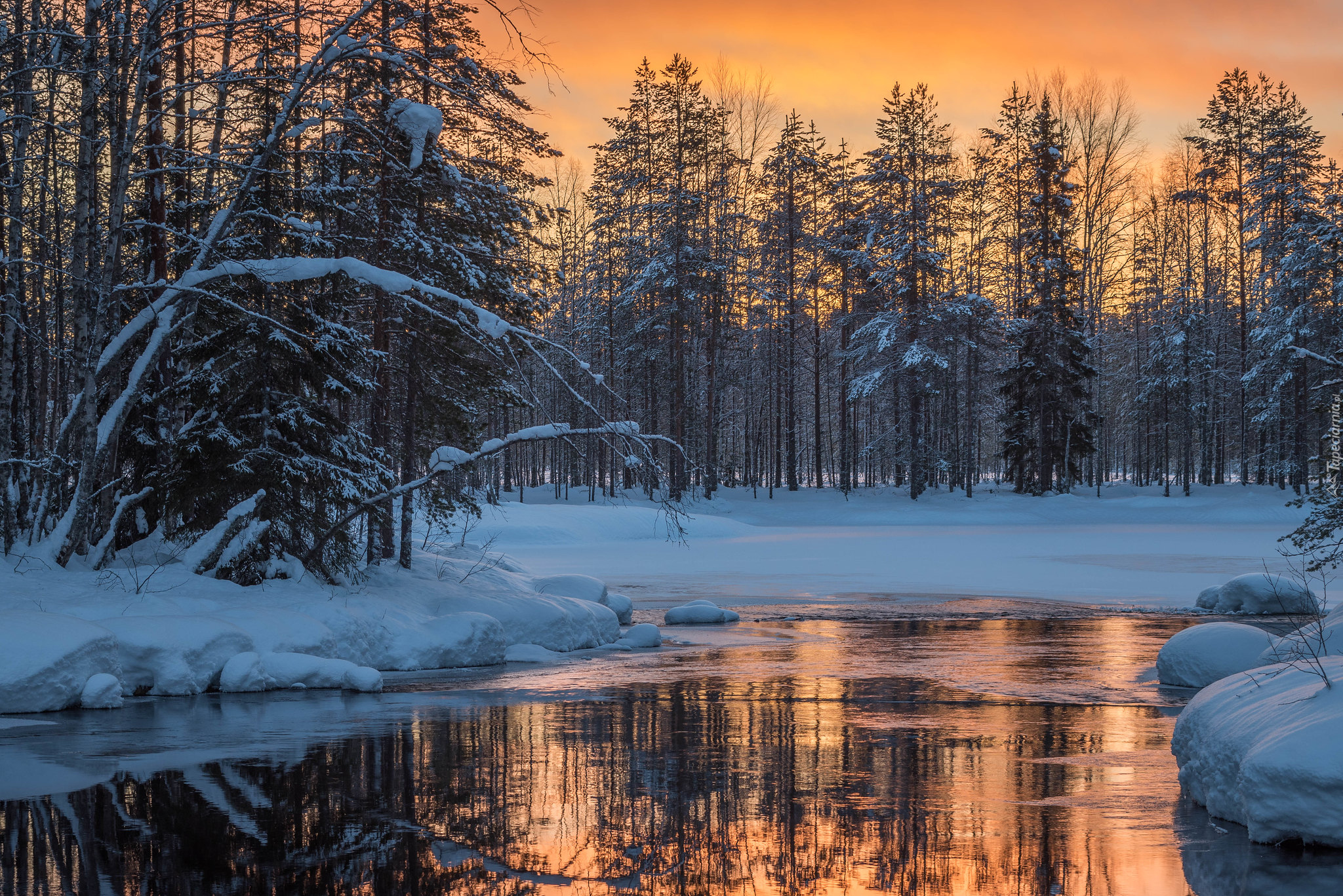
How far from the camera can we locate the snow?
16703 mm

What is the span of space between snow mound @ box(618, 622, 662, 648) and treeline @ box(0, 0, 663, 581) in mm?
2614

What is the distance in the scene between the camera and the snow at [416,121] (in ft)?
54.8

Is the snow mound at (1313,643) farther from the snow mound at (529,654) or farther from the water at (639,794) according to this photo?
the snow mound at (529,654)

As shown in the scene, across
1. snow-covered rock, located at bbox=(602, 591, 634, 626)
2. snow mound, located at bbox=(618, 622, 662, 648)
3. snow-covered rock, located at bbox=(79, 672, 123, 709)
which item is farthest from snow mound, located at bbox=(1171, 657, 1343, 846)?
snow-covered rock, located at bbox=(602, 591, 634, 626)

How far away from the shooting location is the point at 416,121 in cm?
1686

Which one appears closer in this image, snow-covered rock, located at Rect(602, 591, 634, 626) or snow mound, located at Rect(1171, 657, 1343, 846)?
snow mound, located at Rect(1171, 657, 1343, 846)

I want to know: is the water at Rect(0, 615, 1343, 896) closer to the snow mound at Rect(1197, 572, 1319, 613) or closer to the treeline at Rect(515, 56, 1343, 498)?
the snow mound at Rect(1197, 572, 1319, 613)

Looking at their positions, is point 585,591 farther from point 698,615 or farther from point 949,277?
point 949,277

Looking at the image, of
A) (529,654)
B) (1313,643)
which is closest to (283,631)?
(529,654)

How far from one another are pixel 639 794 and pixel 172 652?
21.4ft

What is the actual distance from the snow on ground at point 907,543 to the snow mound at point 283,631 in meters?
8.40

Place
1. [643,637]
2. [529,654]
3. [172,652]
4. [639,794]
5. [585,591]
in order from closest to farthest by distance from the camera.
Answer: [639,794] < [172,652] < [529,654] < [643,637] < [585,591]

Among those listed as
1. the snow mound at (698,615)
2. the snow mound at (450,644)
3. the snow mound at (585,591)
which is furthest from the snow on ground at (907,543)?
the snow mound at (450,644)

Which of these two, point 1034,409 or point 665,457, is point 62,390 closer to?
point 665,457
